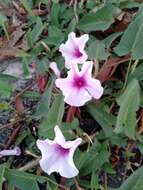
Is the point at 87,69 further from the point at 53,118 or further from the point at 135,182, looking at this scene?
the point at 135,182

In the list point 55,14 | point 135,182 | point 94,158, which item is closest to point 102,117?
point 94,158

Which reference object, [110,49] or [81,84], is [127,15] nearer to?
[110,49]

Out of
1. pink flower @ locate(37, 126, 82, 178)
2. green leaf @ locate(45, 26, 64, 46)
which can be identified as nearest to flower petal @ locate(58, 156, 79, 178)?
pink flower @ locate(37, 126, 82, 178)

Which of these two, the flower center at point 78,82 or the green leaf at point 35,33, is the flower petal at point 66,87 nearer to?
the flower center at point 78,82

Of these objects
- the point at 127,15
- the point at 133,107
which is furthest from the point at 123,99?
the point at 127,15

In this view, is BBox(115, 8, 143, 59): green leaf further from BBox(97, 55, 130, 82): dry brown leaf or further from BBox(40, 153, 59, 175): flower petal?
BBox(40, 153, 59, 175): flower petal
